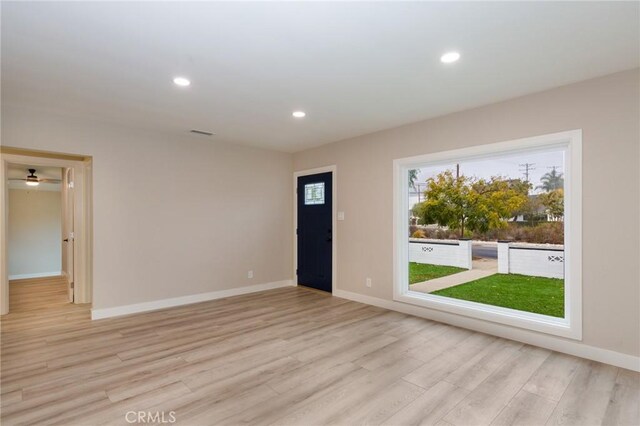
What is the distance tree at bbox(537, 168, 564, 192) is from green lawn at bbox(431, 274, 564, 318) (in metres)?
1.40

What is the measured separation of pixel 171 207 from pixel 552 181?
5.10m

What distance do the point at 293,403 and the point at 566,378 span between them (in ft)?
7.47

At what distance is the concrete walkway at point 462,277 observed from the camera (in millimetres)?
4629

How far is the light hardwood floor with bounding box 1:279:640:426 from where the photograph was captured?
219cm

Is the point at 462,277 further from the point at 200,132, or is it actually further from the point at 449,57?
the point at 200,132

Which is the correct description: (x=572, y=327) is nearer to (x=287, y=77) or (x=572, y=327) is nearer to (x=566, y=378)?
(x=566, y=378)

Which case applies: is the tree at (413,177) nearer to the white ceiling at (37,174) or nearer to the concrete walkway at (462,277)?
the concrete walkway at (462,277)

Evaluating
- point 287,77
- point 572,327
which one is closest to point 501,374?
point 572,327

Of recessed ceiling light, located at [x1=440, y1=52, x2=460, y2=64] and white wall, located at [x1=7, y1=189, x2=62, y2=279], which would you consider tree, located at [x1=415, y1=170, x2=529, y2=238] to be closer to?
recessed ceiling light, located at [x1=440, y1=52, x2=460, y2=64]

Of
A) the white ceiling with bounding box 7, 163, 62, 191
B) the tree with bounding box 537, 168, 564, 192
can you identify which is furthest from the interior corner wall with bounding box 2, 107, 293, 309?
the tree with bounding box 537, 168, 564, 192

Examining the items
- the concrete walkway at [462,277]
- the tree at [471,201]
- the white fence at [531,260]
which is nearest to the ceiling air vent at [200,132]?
the tree at [471,201]

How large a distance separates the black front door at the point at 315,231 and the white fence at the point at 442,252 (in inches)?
58.5

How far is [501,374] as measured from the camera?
2727 mm

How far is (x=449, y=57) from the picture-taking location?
103 inches
